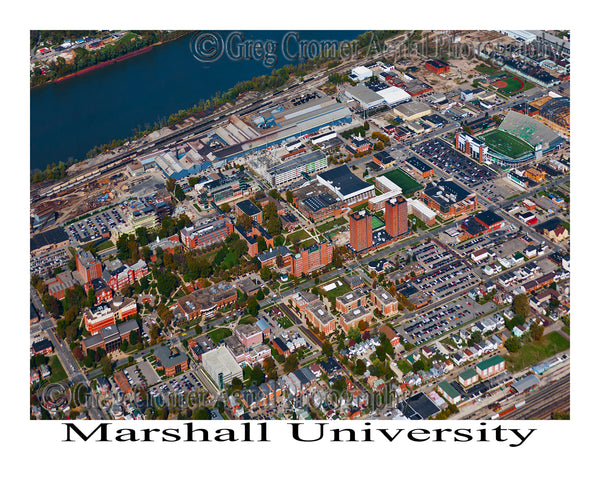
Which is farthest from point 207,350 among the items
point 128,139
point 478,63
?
point 478,63

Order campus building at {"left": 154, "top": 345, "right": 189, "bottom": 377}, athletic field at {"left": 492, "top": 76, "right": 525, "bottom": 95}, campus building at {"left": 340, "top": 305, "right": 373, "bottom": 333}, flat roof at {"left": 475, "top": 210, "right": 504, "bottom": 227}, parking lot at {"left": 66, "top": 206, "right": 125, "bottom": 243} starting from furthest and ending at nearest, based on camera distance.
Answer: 1. athletic field at {"left": 492, "top": 76, "right": 525, "bottom": 95}
2. parking lot at {"left": 66, "top": 206, "right": 125, "bottom": 243}
3. flat roof at {"left": 475, "top": 210, "right": 504, "bottom": 227}
4. campus building at {"left": 340, "top": 305, "right": 373, "bottom": 333}
5. campus building at {"left": 154, "top": 345, "right": 189, "bottom": 377}

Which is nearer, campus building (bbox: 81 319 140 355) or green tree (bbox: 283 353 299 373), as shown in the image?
green tree (bbox: 283 353 299 373)

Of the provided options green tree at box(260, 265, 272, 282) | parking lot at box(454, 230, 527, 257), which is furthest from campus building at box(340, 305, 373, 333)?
parking lot at box(454, 230, 527, 257)

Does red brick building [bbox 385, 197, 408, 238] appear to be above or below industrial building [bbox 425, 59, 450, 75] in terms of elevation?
below

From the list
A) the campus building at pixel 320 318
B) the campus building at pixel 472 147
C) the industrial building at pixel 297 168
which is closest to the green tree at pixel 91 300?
the campus building at pixel 320 318

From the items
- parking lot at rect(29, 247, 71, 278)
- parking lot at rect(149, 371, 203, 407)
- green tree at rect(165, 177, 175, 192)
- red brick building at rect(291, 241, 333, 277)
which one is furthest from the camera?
green tree at rect(165, 177, 175, 192)

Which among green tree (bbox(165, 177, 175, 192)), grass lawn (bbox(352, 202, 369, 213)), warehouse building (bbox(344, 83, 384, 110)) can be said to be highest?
warehouse building (bbox(344, 83, 384, 110))

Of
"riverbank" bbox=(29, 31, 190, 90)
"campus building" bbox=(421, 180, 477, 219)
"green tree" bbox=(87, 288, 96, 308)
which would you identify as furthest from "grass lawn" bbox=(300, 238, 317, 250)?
"riverbank" bbox=(29, 31, 190, 90)

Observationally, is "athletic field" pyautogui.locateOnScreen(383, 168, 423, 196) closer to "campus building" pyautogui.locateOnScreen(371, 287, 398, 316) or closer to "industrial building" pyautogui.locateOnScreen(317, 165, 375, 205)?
"industrial building" pyautogui.locateOnScreen(317, 165, 375, 205)

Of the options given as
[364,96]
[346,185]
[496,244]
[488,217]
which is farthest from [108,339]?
[364,96]
